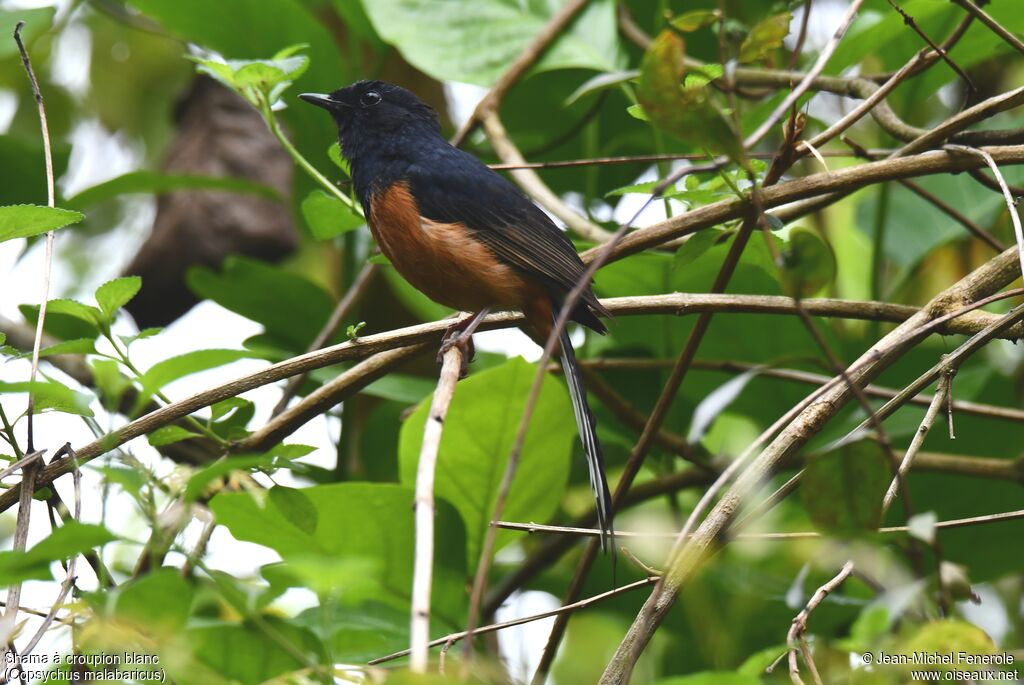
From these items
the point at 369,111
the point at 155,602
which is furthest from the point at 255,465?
the point at 369,111

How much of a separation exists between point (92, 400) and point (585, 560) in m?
1.13

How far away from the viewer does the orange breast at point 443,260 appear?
10.4ft

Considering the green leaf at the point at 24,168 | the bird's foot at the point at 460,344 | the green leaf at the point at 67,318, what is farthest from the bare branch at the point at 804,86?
the green leaf at the point at 24,168

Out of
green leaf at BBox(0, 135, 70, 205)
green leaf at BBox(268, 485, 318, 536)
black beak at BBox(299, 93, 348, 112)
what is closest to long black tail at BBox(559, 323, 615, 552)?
green leaf at BBox(268, 485, 318, 536)

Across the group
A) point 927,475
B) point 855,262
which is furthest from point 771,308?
point 855,262

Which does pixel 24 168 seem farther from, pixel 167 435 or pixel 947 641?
pixel 947 641

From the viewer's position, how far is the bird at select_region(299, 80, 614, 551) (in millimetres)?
3162

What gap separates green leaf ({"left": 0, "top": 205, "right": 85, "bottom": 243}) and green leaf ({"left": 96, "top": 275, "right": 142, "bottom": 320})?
0.15 metres

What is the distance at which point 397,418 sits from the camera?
3523 mm

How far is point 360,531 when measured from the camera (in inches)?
98.4

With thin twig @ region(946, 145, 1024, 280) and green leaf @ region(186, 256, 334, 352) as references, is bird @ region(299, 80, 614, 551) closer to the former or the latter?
green leaf @ region(186, 256, 334, 352)

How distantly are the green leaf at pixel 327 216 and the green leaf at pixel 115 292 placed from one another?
691 millimetres

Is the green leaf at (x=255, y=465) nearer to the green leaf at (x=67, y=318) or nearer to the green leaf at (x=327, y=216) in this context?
the green leaf at (x=67, y=318)

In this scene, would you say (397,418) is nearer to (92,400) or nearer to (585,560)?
(585,560)
